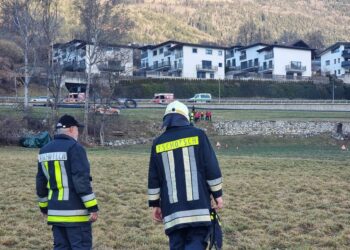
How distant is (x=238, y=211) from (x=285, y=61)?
297 ft

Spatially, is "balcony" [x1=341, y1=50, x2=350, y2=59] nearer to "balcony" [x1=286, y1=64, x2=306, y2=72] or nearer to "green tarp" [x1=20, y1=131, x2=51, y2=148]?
"balcony" [x1=286, y1=64, x2=306, y2=72]

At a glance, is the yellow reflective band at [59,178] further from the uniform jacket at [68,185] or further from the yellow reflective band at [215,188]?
the yellow reflective band at [215,188]

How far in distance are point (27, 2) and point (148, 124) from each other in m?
14.1

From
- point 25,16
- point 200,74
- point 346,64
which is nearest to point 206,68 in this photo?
point 200,74

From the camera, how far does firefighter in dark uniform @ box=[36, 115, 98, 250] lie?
19.1ft

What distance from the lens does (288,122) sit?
43.4 meters

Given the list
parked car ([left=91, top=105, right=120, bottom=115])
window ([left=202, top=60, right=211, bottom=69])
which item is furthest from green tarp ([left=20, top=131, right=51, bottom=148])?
window ([left=202, top=60, right=211, bottom=69])

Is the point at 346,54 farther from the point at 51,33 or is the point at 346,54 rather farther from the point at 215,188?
the point at 215,188

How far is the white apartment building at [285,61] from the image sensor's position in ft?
318

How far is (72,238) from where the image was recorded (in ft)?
19.2

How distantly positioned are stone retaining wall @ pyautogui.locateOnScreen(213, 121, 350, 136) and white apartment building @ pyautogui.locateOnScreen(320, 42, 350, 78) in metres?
63.2

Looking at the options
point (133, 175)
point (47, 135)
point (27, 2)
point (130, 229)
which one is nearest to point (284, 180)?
point (133, 175)

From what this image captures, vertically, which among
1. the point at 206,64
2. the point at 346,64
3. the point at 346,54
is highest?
the point at 346,54

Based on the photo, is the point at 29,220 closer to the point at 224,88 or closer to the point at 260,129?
the point at 260,129
